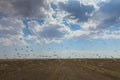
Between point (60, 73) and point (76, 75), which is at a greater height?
point (60, 73)

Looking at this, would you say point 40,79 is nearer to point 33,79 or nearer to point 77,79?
point 33,79

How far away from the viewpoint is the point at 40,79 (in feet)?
115

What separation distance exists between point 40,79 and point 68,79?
392 cm

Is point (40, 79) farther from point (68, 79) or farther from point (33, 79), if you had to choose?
point (68, 79)

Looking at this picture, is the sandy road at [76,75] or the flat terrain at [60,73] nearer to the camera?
the sandy road at [76,75]

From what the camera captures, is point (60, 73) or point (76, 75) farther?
point (60, 73)

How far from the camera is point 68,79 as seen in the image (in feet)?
111

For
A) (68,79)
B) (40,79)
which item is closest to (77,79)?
(68,79)

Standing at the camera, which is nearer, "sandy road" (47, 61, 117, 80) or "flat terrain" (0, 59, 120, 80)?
"sandy road" (47, 61, 117, 80)

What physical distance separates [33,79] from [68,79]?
4.90m

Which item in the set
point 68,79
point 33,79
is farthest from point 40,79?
point 68,79

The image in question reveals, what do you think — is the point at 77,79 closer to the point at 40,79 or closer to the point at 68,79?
the point at 68,79

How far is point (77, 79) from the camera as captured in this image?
3444 cm

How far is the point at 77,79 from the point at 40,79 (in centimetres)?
499
